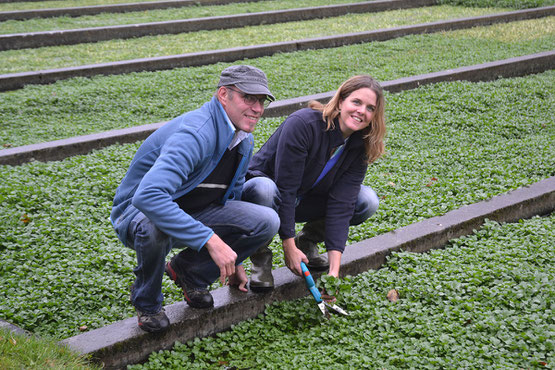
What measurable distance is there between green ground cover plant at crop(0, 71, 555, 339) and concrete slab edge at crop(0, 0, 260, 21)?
11.7 meters

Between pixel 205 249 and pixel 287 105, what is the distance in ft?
Result: 16.9

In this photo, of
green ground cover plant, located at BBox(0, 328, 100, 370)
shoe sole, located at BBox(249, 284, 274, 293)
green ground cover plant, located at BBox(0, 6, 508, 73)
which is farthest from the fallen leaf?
green ground cover plant, located at BBox(0, 6, 508, 73)

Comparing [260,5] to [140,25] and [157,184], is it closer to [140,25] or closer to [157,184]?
[140,25]

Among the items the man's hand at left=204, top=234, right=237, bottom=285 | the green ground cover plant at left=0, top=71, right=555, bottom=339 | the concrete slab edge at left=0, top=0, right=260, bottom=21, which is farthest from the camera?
the concrete slab edge at left=0, top=0, right=260, bottom=21

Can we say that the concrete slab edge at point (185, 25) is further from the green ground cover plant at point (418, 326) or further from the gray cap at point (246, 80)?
the green ground cover plant at point (418, 326)

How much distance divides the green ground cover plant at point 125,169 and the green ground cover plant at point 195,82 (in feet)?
4.38

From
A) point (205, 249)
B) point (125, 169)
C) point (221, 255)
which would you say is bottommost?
point (125, 169)

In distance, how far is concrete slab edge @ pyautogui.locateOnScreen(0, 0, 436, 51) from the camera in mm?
13484

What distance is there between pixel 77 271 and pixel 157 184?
5.66 ft

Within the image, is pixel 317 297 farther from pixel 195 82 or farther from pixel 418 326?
pixel 195 82

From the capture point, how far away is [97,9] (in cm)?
1788

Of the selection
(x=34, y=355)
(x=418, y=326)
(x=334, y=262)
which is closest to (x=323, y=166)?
(x=334, y=262)

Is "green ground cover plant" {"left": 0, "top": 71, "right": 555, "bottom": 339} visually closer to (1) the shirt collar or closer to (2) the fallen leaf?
(2) the fallen leaf

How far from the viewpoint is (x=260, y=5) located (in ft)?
63.4
